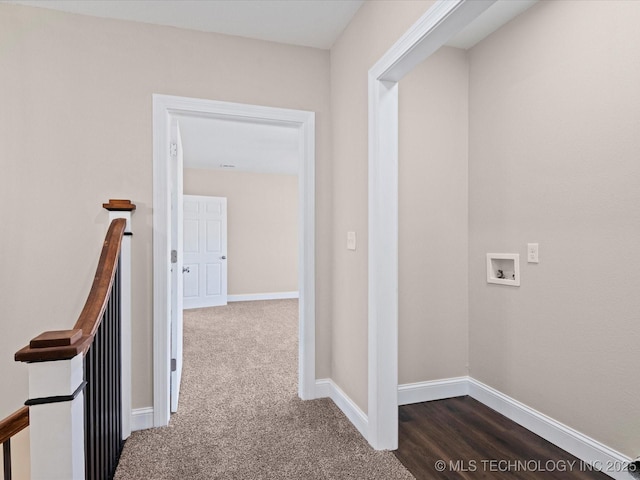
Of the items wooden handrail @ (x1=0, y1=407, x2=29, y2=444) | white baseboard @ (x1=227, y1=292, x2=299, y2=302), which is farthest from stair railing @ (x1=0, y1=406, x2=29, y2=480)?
white baseboard @ (x1=227, y1=292, x2=299, y2=302)

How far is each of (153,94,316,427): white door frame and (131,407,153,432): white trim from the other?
33 mm

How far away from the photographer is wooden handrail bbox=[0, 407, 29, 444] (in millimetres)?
1809

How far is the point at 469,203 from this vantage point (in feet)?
8.91

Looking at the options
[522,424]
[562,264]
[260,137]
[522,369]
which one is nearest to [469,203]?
[562,264]

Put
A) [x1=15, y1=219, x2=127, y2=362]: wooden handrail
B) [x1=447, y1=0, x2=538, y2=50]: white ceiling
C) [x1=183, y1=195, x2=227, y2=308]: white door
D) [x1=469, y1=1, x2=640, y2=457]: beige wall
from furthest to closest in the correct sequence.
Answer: [x1=183, y1=195, x2=227, y2=308]: white door
[x1=447, y1=0, x2=538, y2=50]: white ceiling
[x1=469, y1=1, x2=640, y2=457]: beige wall
[x1=15, y1=219, x2=127, y2=362]: wooden handrail

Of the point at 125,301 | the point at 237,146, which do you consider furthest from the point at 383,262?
the point at 237,146

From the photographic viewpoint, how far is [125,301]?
2.08m

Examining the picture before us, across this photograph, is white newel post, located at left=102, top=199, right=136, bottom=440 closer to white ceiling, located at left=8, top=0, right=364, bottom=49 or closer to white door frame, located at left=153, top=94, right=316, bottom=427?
white door frame, located at left=153, top=94, right=316, bottom=427

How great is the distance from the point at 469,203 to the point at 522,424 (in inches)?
58.6

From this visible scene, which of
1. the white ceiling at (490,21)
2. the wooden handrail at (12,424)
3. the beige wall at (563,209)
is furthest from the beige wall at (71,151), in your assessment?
the beige wall at (563,209)

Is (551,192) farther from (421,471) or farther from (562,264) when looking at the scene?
(421,471)

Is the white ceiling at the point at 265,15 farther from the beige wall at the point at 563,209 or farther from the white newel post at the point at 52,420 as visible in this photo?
the white newel post at the point at 52,420

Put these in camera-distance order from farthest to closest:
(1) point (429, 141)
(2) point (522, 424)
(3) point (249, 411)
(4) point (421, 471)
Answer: (1) point (429, 141), (3) point (249, 411), (2) point (522, 424), (4) point (421, 471)

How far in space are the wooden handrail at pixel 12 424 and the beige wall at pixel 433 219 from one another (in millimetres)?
2180
